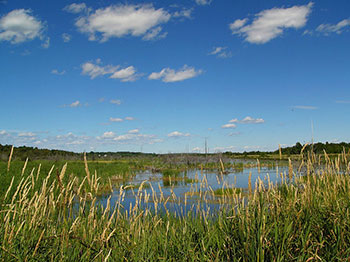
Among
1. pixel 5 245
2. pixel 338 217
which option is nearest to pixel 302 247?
pixel 338 217

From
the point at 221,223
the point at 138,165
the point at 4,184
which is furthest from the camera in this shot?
the point at 138,165

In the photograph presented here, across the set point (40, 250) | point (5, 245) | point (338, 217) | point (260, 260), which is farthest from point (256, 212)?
point (5, 245)

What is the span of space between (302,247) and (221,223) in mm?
837

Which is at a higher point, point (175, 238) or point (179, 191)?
point (175, 238)

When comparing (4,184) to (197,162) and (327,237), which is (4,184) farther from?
(197,162)

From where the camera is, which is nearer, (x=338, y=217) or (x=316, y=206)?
(x=338, y=217)

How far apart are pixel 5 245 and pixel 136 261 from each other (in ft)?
3.80

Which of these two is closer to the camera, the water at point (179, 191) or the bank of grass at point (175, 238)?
the bank of grass at point (175, 238)

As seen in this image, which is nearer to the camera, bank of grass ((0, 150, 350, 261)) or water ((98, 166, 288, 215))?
bank of grass ((0, 150, 350, 261))

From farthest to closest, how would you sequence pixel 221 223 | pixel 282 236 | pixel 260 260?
1. pixel 221 223
2. pixel 282 236
3. pixel 260 260

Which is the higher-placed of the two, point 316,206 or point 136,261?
point 316,206

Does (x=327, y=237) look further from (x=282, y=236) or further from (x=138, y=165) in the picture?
(x=138, y=165)

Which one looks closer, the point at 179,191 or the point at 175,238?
the point at 175,238

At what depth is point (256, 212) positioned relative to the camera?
3.05 meters
